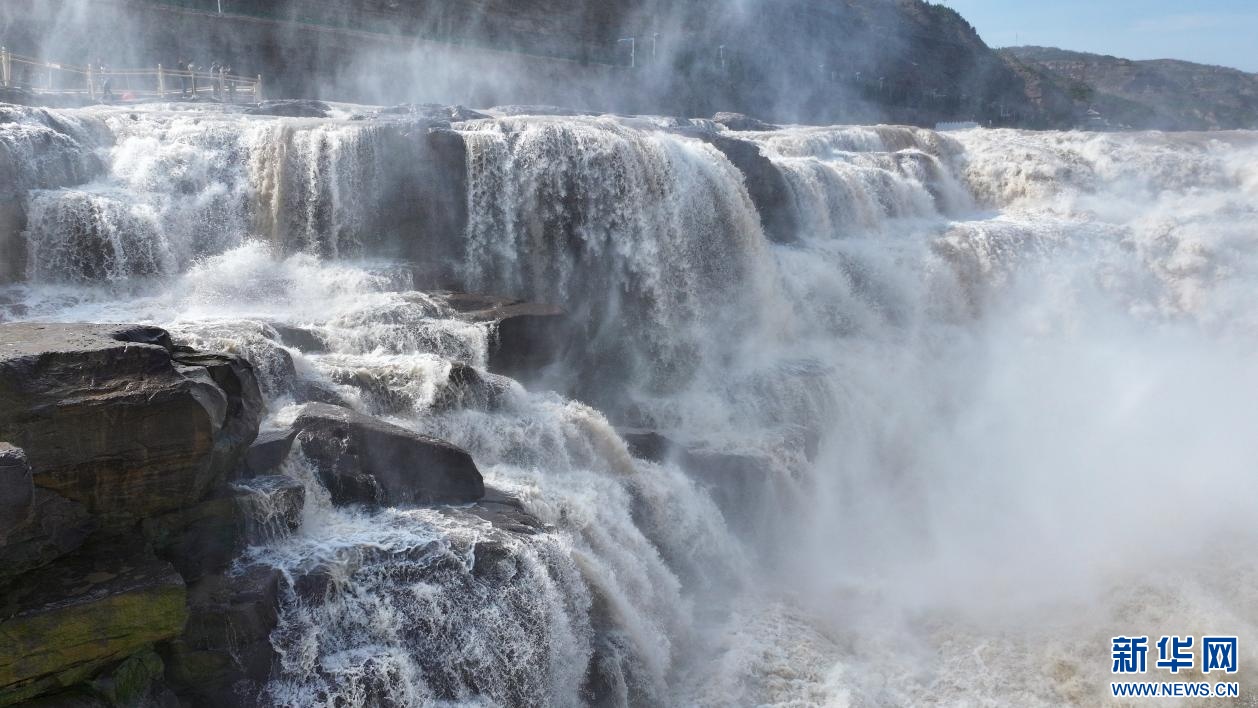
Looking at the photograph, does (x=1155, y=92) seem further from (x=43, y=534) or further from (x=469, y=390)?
(x=43, y=534)

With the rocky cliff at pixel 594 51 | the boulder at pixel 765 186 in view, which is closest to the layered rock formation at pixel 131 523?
the boulder at pixel 765 186

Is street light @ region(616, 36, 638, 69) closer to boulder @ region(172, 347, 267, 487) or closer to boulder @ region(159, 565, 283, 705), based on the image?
boulder @ region(172, 347, 267, 487)

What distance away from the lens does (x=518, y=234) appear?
10602mm

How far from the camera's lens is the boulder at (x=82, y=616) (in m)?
4.07

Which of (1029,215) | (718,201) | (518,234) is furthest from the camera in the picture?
(1029,215)

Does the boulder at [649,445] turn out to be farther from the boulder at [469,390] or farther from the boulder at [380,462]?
the boulder at [380,462]

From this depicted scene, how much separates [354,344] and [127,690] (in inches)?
149

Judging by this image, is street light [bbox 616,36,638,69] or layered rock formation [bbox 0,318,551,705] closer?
layered rock formation [bbox 0,318,551,705]

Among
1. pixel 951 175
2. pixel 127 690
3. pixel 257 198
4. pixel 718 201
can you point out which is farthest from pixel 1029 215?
pixel 127 690

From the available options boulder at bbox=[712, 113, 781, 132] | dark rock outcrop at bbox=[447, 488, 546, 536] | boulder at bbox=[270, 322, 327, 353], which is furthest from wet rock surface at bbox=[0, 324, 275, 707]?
boulder at bbox=[712, 113, 781, 132]

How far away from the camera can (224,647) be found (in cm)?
473

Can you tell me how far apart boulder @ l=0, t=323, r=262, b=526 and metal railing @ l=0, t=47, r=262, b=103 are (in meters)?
9.96

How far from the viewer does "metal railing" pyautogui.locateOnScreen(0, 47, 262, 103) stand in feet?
47.5

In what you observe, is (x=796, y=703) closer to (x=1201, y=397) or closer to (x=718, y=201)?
(x=718, y=201)
